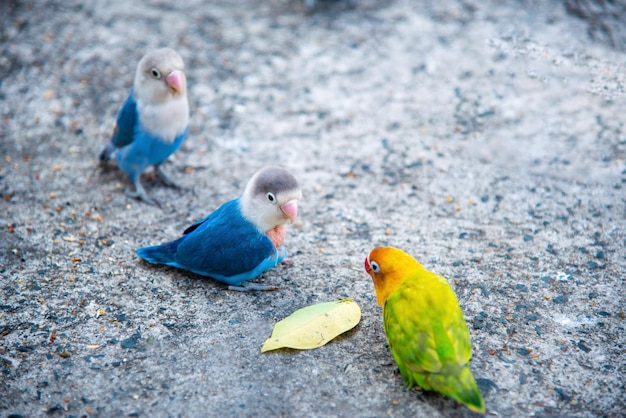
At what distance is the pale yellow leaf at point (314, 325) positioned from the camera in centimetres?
285

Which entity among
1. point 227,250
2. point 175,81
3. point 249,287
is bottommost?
point 249,287

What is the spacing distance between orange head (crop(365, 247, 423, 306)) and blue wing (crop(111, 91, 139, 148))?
6.57 ft

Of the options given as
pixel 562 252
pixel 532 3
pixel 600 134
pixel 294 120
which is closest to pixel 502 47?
pixel 532 3

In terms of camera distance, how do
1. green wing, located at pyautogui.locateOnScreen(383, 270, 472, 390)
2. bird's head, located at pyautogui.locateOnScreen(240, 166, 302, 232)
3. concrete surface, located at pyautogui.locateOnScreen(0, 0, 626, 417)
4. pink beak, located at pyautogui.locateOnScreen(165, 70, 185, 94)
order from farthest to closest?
pink beak, located at pyautogui.locateOnScreen(165, 70, 185, 94) < bird's head, located at pyautogui.locateOnScreen(240, 166, 302, 232) < concrete surface, located at pyautogui.locateOnScreen(0, 0, 626, 417) < green wing, located at pyautogui.locateOnScreen(383, 270, 472, 390)

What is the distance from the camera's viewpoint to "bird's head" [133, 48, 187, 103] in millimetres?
3848

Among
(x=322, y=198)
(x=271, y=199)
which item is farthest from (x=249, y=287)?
(x=322, y=198)

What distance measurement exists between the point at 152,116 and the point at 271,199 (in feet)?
4.19

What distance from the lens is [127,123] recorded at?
403 cm

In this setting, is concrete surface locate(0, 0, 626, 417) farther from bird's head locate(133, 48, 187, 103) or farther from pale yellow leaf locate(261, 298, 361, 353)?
bird's head locate(133, 48, 187, 103)

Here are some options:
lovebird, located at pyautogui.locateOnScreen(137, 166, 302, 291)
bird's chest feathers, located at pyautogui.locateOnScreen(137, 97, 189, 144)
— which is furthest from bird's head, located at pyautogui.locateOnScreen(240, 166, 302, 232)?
bird's chest feathers, located at pyautogui.locateOnScreen(137, 97, 189, 144)

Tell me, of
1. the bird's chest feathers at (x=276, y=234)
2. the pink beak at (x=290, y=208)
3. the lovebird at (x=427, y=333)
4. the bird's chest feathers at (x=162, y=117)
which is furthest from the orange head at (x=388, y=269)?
the bird's chest feathers at (x=162, y=117)

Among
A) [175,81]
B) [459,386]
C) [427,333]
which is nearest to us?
[459,386]

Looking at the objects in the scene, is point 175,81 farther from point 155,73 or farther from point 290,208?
point 290,208

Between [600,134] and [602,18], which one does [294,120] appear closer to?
[600,134]
